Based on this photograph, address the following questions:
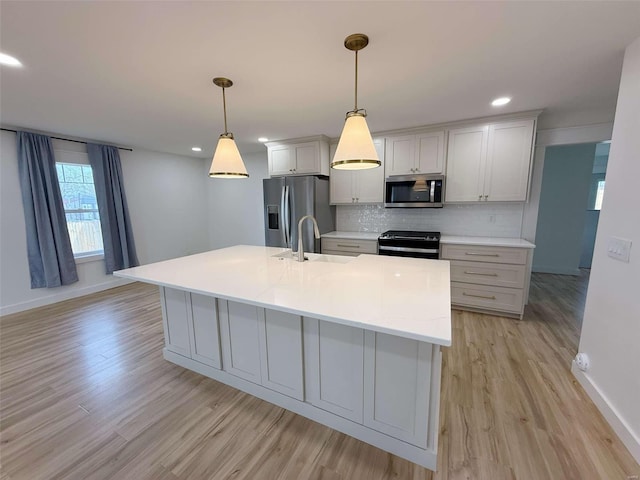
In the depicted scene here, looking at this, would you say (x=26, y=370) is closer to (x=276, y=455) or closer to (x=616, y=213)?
(x=276, y=455)

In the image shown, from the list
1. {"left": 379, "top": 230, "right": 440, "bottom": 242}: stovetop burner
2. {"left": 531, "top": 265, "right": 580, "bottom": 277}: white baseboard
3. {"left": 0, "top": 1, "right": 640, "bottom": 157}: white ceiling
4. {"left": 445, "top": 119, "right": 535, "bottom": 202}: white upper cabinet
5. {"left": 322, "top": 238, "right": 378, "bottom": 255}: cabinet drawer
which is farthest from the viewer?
{"left": 531, "top": 265, "right": 580, "bottom": 277}: white baseboard

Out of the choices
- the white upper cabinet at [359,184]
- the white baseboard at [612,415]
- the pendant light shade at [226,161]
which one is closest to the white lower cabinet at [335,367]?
the pendant light shade at [226,161]

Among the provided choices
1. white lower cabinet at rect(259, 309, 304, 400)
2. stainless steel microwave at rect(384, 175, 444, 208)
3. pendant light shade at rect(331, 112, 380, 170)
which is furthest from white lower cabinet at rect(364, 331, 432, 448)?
stainless steel microwave at rect(384, 175, 444, 208)

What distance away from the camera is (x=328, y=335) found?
1.52 m

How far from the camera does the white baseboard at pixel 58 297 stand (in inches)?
132

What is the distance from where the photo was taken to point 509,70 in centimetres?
198

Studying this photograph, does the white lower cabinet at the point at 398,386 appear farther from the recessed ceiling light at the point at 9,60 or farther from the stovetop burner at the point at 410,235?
the recessed ceiling light at the point at 9,60

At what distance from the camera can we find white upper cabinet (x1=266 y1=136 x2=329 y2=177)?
3.89 m

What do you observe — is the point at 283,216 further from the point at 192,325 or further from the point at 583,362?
the point at 583,362

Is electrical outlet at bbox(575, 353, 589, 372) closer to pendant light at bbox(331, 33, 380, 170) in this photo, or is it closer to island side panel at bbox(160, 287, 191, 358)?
pendant light at bbox(331, 33, 380, 170)

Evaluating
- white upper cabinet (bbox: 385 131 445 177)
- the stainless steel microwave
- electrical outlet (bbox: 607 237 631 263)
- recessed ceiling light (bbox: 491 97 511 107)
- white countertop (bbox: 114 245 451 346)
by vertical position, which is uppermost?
recessed ceiling light (bbox: 491 97 511 107)

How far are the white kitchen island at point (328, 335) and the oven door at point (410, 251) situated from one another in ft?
3.80

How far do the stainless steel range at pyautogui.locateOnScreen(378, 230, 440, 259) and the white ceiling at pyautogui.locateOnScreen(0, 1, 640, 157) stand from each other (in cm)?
145

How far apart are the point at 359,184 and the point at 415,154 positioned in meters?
0.85
